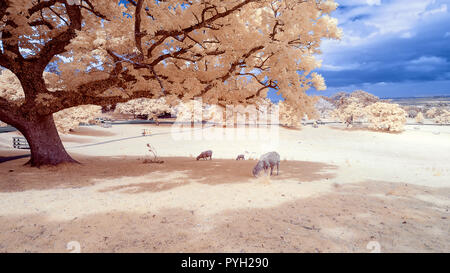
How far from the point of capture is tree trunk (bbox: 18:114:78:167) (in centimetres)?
890

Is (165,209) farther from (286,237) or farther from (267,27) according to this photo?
(267,27)

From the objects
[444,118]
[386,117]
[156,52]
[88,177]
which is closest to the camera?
[88,177]

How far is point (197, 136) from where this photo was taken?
27516 millimetres

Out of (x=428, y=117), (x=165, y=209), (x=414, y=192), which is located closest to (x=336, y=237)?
(x=165, y=209)

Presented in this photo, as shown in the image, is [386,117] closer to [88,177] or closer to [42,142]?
[88,177]

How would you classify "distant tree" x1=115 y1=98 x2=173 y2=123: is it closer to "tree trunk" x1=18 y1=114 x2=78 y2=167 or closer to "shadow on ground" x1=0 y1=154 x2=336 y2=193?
"tree trunk" x1=18 y1=114 x2=78 y2=167

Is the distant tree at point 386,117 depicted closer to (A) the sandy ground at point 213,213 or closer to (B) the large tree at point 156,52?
(A) the sandy ground at point 213,213

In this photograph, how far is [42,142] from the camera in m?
9.09

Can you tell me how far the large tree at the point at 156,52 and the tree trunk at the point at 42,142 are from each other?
3cm

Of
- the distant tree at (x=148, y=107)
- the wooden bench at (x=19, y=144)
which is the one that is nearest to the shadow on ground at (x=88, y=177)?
the wooden bench at (x=19, y=144)

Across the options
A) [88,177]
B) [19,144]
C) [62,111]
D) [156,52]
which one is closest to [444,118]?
[156,52]

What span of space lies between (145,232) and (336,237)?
282cm

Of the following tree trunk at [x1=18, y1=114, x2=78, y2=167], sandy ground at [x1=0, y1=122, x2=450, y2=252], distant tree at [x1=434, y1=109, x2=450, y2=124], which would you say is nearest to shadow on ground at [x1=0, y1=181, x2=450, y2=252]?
sandy ground at [x1=0, y1=122, x2=450, y2=252]

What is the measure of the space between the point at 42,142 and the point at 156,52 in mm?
5865
